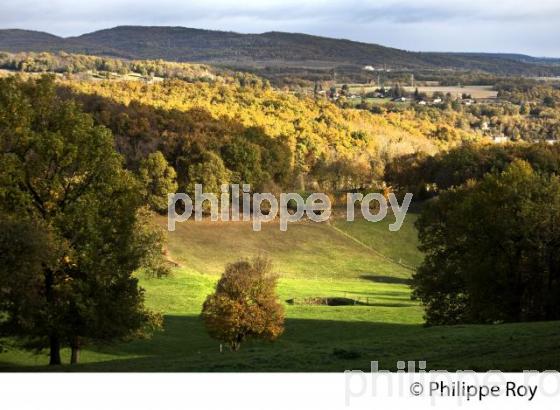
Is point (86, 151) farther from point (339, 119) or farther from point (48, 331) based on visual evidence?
point (339, 119)

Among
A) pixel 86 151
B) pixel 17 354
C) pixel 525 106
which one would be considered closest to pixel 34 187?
pixel 86 151

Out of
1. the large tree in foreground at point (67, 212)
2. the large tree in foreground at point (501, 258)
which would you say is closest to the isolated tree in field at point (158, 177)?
the large tree in foreground at point (501, 258)

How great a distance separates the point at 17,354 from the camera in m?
24.0

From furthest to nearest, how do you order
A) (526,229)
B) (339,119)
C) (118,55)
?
(118,55) < (339,119) < (526,229)

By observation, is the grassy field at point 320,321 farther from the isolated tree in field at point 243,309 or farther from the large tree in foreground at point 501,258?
the large tree in foreground at point 501,258

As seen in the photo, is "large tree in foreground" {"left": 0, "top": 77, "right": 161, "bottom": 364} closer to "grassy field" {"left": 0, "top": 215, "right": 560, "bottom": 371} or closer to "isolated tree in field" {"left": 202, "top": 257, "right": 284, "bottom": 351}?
"grassy field" {"left": 0, "top": 215, "right": 560, "bottom": 371}

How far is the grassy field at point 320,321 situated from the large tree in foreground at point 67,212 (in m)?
1.43

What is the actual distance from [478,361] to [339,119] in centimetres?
10543

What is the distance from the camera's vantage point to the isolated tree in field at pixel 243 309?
28.9 m

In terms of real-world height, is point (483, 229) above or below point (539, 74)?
below

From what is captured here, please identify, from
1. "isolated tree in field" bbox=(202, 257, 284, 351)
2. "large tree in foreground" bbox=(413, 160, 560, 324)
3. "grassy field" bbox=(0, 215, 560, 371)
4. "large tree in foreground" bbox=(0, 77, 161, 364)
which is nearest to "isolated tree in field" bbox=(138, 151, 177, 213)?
"grassy field" bbox=(0, 215, 560, 371)

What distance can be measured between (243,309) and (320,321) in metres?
8.65

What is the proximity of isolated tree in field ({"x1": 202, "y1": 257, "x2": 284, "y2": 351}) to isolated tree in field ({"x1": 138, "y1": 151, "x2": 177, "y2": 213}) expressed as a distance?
122ft

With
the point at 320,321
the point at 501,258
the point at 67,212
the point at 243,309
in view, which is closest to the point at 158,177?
the point at 320,321
